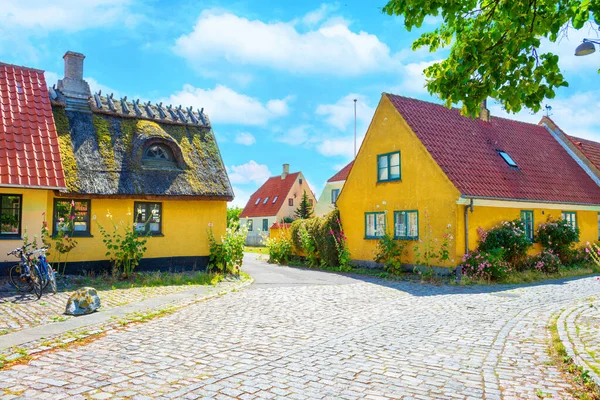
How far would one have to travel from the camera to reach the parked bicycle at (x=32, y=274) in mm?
10500

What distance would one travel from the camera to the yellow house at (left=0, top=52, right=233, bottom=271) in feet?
43.1

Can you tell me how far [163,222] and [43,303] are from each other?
5908 millimetres

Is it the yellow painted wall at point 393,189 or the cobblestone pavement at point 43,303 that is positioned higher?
the yellow painted wall at point 393,189

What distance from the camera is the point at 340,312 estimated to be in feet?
31.0

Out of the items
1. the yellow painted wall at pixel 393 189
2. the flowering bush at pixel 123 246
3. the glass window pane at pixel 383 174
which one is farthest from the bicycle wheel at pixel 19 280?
the glass window pane at pixel 383 174

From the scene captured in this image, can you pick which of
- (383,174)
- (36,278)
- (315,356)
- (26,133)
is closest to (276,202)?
(383,174)

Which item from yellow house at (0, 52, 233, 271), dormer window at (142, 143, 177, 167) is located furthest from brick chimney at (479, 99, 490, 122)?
dormer window at (142, 143, 177, 167)

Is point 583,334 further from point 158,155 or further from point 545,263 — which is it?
point 158,155

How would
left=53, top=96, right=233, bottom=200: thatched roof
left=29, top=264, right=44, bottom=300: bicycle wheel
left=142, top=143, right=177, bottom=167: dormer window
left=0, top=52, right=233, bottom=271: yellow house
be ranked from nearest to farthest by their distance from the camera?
left=29, top=264, right=44, bottom=300: bicycle wheel
left=0, top=52, right=233, bottom=271: yellow house
left=53, top=96, right=233, bottom=200: thatched roof
left=142, top=143, right=177, bottom=167: dormer window

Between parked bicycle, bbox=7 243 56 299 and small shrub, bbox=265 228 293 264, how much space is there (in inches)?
512

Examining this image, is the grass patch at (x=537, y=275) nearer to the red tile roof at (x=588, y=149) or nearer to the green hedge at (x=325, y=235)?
the green hedge at (x=325, y=235)

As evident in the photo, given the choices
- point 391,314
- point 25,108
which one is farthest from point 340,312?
point 25,108

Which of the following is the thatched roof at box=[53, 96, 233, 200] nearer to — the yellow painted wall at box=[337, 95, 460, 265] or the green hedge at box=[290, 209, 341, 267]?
the green hedge at box=[290, 209, 341, 267]

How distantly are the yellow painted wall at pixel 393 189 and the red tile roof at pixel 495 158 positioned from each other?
0.40 metres
